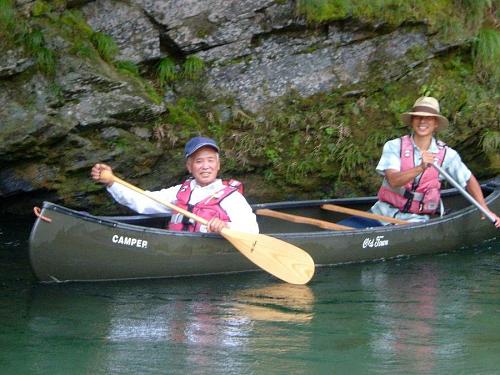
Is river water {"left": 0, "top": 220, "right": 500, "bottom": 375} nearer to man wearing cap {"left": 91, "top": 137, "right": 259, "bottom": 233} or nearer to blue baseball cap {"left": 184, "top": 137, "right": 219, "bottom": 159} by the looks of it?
man wearing cap {"left": 91, "top": 137, "right": 259, "bottom": 233}

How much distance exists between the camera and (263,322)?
666 cm

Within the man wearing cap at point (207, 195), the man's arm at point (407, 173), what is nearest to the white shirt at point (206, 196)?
the man wearing cap at point (207, 195)

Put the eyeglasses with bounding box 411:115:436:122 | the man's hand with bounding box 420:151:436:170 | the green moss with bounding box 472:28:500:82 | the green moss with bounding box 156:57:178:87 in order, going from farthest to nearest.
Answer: the green moss with bounding box 472:28:500:82 → the green moss with bounding box 156:57:178:87 → the eyeglasses with bounding box 411:115:436:122 → the man's hand with bounding box 420:151:436:170

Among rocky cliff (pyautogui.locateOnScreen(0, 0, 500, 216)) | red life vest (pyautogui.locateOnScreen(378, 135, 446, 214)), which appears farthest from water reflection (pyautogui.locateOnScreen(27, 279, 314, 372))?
rocky cliff (pyautogui.locateOnScreen(0, 0, 500, 216))

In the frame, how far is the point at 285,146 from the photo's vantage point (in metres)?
9.77

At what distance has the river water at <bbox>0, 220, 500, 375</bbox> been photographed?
5801 millimetres

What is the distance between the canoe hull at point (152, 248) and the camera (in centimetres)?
719

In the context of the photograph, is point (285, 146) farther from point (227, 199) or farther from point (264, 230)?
point (227, 199)

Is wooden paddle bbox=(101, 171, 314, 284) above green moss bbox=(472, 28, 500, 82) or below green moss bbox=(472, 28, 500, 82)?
below

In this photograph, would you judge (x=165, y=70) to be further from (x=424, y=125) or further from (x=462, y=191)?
(x=462, y=191)

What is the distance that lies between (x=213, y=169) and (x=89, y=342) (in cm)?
188

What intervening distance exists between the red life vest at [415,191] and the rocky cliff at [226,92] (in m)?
1.17

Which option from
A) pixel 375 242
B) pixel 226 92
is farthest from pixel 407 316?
pixel 226 92

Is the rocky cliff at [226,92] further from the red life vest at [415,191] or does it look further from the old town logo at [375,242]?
the old town logo at [375,242]
